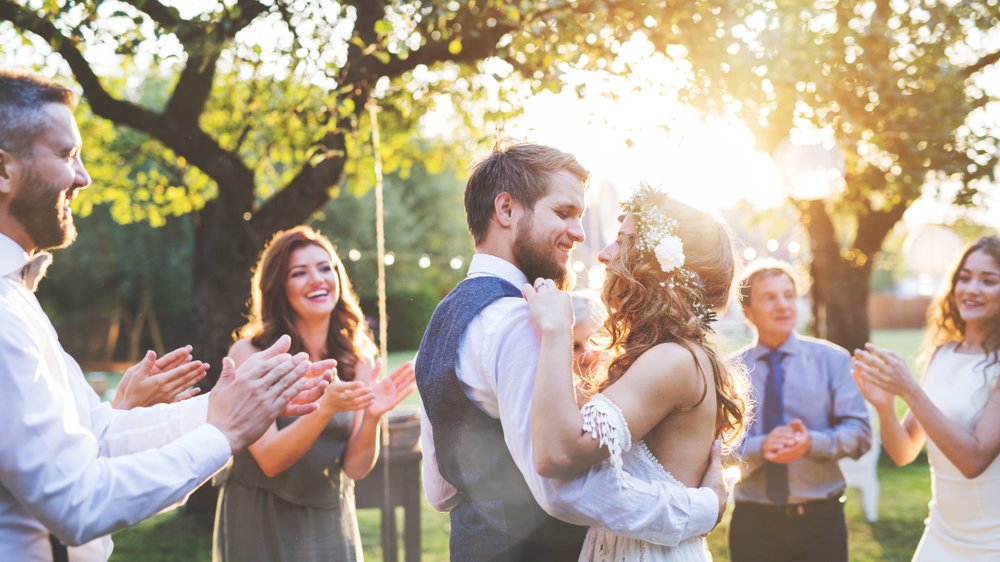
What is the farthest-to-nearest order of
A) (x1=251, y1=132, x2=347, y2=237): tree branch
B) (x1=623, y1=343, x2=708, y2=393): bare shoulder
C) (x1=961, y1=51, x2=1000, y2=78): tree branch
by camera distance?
(x1=961, y1=51, x2=1000, y2=78): tree branch
(x1=251, y1=132, x2=347, y2=237): tree branch
(x1=623, y1=343, x2=708, y2=393): bare shoulder

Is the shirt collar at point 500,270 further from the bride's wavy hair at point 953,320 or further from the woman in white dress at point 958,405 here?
the bride's wavy hair at point 953,320

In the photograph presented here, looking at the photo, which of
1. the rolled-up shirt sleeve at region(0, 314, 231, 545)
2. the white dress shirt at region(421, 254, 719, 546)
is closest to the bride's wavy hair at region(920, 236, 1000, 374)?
the white dress shirt at region(421, 254, 719, 546)

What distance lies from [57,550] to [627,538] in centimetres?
146

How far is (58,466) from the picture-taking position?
168 centimetres

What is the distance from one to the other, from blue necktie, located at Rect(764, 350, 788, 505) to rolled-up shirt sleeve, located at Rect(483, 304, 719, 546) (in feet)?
6.72

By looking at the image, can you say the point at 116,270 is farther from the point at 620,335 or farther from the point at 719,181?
the point at 620,335

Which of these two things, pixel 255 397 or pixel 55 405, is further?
pixel 255 397

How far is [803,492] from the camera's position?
13.0 ft

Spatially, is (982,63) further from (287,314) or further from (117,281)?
(117,281)

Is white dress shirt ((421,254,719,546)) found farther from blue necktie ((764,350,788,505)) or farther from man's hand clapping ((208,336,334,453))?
blue necktie ((764,350,788,505))

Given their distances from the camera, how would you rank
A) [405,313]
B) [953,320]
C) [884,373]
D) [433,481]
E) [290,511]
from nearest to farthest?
[433,481], [884,373], [290,511], [953,320], [405,313]

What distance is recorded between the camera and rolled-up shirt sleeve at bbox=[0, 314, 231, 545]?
166cm

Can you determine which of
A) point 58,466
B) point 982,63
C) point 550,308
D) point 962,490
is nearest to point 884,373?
point 962,490

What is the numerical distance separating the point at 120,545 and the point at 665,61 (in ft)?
21.7
